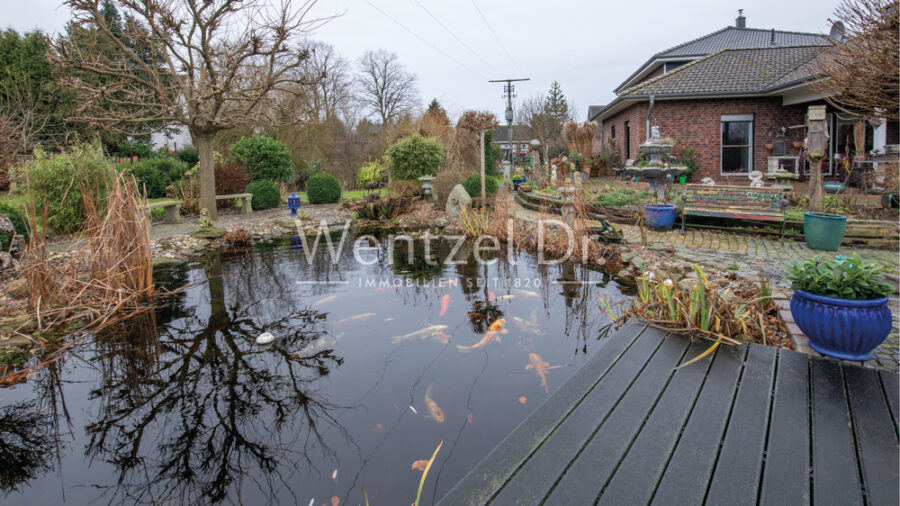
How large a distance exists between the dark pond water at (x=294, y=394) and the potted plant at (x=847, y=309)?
140 centimetres

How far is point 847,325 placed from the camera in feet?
8.45

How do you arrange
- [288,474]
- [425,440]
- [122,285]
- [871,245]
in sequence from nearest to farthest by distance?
[288,474] < [425,440] < [122,285] < [871,245]

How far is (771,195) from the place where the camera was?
22.3 feet

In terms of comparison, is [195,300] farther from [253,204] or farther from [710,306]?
[253,204]

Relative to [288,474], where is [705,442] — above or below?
above

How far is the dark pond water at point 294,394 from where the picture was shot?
237cm

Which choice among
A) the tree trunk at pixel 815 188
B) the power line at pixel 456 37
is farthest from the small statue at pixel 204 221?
the tree trunk at pixel 815 188

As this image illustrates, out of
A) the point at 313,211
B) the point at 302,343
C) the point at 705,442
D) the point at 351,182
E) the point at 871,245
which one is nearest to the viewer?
the point at 705,442

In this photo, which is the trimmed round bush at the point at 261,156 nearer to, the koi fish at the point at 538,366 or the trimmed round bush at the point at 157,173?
the trimmed round bush at the point at 157,173

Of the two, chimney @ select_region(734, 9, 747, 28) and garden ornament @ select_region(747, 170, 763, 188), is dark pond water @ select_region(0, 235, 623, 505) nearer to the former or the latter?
garden ornament @ select_region(747, 170, 763, 188)

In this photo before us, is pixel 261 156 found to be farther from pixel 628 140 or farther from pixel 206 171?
pixel 628 140

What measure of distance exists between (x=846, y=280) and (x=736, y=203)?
16.3 feet

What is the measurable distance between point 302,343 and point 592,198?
704 centimetres

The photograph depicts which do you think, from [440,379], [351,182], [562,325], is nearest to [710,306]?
[562,325]
